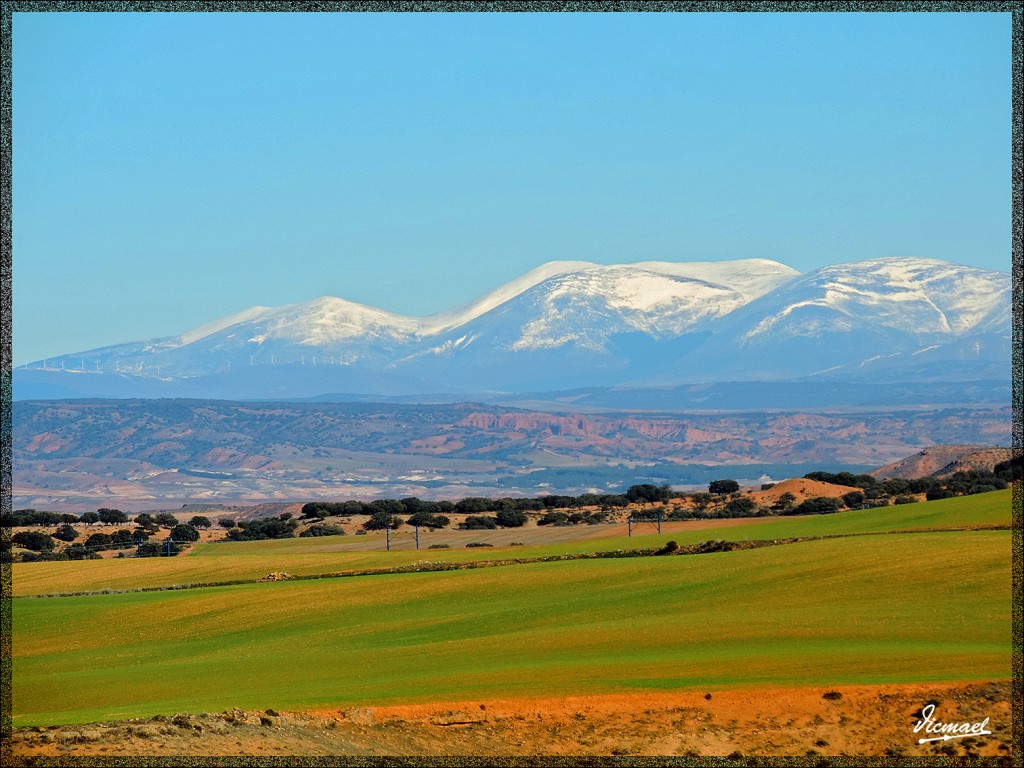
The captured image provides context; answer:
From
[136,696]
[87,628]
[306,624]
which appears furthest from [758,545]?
[136,696]

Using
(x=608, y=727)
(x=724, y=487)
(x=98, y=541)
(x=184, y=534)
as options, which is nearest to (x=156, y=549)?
(x=98, y=541)

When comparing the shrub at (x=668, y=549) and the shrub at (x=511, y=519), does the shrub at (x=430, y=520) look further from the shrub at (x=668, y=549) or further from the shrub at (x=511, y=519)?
the shrub at (x=668, y=549)

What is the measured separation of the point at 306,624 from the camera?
38.4 metres

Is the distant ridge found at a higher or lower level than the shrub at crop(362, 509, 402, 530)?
higher

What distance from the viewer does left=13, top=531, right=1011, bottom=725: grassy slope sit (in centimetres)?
2545

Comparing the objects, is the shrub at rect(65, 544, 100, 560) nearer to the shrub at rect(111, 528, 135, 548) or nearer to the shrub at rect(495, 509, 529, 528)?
the shrub at rect(111, 528, 135, 548)

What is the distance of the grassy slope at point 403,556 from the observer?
54031 millimetres

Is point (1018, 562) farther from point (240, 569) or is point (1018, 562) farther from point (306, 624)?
point (240, 569)

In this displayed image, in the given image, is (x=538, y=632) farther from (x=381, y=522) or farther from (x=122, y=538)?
(x=122, y=538)

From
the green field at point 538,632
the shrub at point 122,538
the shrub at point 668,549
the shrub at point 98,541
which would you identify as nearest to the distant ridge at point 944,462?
the shrub at point 122,538

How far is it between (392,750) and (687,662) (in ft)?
25.6

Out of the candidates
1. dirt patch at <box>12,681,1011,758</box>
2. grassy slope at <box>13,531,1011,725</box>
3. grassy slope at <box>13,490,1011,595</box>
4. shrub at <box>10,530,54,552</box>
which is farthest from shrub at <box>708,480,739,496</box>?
dirt patch at <box>12,681,1011,758</box>

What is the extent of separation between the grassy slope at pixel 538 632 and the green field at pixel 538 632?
0.28 ft

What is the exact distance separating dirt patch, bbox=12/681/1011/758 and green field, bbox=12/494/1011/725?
127cm
